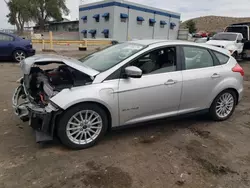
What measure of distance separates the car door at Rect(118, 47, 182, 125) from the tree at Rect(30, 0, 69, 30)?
5013 centimetres

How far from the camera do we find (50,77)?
3.81 meters

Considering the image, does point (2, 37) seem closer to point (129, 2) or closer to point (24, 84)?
point (24, 84)

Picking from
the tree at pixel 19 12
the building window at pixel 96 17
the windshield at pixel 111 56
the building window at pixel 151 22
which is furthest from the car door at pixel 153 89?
the tree at pixel 19 12

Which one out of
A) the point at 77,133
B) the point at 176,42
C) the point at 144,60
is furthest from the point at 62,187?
the point at 176,42

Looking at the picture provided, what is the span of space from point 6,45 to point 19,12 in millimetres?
41309

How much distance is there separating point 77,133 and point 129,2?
105 ft

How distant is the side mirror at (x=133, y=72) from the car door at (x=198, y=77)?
0.97 m

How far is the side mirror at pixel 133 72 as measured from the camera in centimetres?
331

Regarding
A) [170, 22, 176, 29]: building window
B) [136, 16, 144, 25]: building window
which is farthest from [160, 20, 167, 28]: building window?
[136, 16, 144, 25]: building window

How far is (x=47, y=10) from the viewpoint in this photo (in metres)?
50.5

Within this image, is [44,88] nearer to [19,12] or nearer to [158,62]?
[158,62]

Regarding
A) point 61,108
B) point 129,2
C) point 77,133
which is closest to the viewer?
point 61,108

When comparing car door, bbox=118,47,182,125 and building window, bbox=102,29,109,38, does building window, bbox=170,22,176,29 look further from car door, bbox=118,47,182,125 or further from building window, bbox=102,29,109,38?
car door, bbox=118,47,182,125

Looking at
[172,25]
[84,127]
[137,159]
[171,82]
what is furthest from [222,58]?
[172,25]
